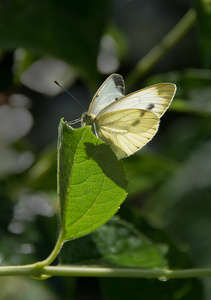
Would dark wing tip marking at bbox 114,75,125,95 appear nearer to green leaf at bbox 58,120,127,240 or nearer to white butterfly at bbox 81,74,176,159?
white butterfly at bbox 81,74,176,159

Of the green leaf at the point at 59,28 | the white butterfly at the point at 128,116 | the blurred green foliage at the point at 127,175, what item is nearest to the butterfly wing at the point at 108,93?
the white butterfly at the point at 128,116

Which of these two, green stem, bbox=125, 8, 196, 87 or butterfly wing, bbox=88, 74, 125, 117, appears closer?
butterfly wing, bbox=88, 74, 125, 117

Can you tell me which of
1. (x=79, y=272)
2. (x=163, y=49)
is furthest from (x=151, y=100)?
(x=163, y=49)

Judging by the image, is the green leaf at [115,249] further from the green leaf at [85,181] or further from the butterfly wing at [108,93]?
the butterfly wing at [108,93]

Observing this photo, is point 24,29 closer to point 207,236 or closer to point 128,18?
point 207,236

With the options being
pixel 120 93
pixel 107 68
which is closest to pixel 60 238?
pixel 120 93

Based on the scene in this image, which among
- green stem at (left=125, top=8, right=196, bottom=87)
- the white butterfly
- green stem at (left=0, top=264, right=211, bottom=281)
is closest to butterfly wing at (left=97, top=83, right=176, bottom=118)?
the white butterfly
